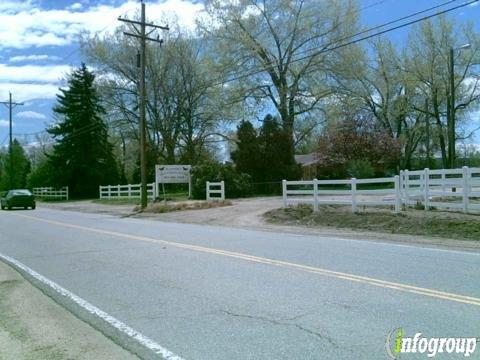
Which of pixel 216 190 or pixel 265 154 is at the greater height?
pixel 265 154

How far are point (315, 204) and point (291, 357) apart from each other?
1664 cm

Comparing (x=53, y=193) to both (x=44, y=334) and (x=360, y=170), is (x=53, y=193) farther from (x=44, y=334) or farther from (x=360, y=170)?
(x=44, y=334)

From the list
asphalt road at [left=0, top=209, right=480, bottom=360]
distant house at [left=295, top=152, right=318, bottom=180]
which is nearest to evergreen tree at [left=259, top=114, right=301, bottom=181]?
distant house at [left=295, top=152, right=318, bottom=180]

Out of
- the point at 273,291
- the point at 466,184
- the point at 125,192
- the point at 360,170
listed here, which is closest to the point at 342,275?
the point at 273,291

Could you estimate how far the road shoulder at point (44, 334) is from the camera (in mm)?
5812

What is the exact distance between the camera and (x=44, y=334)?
661 centimetres

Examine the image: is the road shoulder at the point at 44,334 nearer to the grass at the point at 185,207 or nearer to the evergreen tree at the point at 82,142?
the grass at the point at 185,207

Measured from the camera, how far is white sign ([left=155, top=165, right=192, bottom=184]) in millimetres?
36188

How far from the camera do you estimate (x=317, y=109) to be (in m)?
49.0

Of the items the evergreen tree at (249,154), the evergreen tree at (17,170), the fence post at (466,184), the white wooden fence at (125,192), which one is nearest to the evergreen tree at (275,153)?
the evergreen tree at (249,154)

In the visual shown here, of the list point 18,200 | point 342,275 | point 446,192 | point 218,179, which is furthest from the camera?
point 18,200

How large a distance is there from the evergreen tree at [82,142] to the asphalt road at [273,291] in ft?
137

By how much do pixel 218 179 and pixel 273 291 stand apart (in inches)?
1130

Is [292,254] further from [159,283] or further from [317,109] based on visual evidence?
[317,109]
